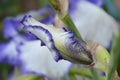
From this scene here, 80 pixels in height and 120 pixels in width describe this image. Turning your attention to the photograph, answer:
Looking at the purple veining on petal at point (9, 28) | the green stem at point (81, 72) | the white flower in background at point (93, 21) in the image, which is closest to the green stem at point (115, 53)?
the green stem at point (81, 72)

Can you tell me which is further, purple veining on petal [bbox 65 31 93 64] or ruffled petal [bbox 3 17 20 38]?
ruffled petal [bbox 3 17 20 38]

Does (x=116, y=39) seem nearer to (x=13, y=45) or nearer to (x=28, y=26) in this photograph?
(x=28, y=26)

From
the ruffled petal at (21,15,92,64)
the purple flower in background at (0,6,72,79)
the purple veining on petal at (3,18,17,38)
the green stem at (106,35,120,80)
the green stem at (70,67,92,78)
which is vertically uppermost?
the green stem at (106,35,120,80)

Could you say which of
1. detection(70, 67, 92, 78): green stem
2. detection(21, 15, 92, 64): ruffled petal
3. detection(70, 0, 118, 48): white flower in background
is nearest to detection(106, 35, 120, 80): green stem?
detection(21, 15, 92, 64): ruffled petal

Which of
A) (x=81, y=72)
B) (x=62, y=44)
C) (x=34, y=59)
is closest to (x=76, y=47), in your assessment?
(x=62, y=44)

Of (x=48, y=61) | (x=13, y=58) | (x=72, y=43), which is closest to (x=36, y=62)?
(x=48, y=61)

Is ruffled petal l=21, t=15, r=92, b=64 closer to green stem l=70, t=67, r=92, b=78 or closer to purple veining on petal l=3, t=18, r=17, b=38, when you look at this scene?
green stem l=70, t=67, r=92, b=78

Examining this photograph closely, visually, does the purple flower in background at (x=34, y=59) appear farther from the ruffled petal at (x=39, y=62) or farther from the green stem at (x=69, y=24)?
the green stem at (x=69, y=24)
